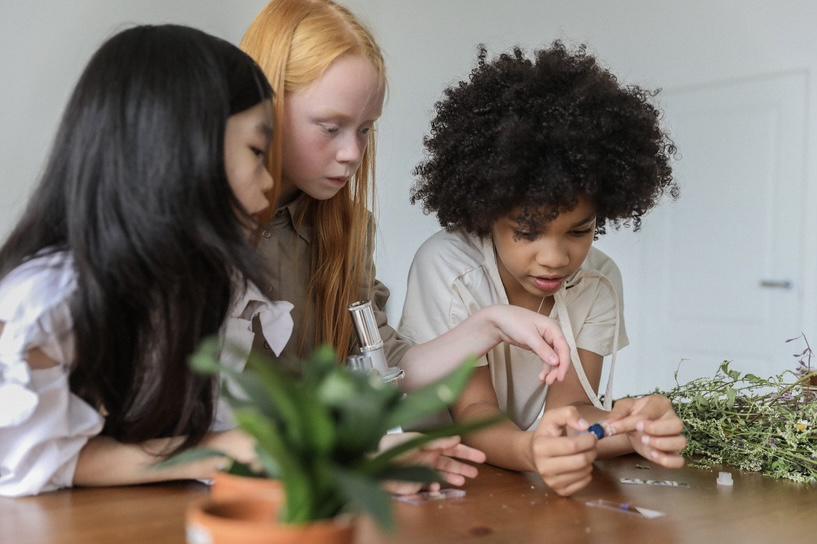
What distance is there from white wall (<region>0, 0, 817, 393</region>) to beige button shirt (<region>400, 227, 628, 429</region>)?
195cm

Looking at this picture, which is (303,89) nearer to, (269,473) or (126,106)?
(126,106)

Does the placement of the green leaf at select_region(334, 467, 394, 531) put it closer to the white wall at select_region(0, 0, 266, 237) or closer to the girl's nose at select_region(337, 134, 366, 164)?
the girl's nose at select_region(337, 134, 366, 164)

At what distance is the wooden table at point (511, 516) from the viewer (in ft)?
2.69

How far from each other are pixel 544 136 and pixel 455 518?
2.28 ft

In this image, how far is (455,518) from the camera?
2.93ft

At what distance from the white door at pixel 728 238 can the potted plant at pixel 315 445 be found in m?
3.67

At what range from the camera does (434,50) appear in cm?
506

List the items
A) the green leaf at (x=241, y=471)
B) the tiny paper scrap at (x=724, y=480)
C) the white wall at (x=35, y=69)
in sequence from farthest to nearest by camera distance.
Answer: the white wall at (x=35, y=69) → the tiny paper scrap at (x=724, y=480) → the green leaf at (x=241, y=471)

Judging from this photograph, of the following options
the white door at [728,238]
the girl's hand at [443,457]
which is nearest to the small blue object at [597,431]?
the girl's hand at [443,457]

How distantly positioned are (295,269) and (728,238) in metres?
3.15

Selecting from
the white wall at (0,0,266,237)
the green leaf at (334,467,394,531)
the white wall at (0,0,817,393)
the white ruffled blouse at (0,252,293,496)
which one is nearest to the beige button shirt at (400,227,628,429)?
the white ruffled blouse at (0,252,293,496)

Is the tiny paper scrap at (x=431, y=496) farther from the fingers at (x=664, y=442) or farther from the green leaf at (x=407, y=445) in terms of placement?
the green leaf at (x=407, y=445)

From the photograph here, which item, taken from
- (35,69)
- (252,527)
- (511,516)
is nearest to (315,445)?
(252,527)

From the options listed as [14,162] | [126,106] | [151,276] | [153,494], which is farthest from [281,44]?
[14,162]
